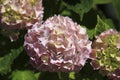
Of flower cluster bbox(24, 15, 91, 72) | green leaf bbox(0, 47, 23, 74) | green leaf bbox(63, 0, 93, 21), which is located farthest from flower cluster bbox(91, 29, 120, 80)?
green leaf bbox(0, 47, 23, 74)

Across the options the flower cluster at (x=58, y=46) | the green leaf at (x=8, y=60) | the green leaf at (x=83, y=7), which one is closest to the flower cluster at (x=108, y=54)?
the flower cluster at (x=58, y=46)

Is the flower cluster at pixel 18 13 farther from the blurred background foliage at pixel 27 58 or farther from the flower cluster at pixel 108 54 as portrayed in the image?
the flower cluster at pixel 108 54

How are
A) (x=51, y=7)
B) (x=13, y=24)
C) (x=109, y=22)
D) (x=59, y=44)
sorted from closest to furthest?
(x=59, y=44) → (x=13, y=24) → (x=51, y=7) → (x=109, y=22)

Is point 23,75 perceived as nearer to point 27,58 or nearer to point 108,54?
point 27,58

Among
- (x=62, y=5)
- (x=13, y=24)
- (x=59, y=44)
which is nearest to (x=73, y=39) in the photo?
(x=59, y=44)

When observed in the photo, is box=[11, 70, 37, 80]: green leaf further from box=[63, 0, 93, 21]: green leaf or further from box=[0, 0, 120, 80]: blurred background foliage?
box=[63, 0, 93, 21]: green leaf

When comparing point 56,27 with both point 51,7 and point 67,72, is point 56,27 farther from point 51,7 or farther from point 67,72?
point 51,7
